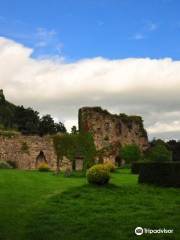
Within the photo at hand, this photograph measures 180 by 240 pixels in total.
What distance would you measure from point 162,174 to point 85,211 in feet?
28.1

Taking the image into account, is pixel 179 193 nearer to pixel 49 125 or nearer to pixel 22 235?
pixel 22 235

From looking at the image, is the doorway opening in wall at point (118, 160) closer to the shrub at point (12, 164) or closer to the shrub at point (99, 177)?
the shrub at point (12, 164)

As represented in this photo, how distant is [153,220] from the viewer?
50.6 feet

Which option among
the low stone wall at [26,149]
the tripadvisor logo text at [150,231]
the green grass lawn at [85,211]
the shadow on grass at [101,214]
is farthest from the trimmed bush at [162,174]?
the low stone wall at [26,149]

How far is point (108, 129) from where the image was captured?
58000 millimetres

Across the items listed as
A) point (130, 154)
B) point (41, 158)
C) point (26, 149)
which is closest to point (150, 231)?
point (26, 149)

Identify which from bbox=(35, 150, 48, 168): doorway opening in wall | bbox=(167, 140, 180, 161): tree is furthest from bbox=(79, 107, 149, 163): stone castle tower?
bbox=(167, 140, 180, 161): tree

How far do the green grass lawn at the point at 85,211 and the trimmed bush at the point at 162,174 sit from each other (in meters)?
1.11

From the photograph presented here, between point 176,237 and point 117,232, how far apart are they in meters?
1.63

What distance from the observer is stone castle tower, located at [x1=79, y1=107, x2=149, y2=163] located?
56.3 m

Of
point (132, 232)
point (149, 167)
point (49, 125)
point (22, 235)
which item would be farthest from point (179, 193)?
point (49, 125)

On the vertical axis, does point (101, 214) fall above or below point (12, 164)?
below

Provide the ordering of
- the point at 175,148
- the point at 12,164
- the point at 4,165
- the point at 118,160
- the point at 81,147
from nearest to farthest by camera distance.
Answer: the point at 81,147 → the point at 4,165 → the point at 12,164 → the point at 118,160 → the point at 175,148

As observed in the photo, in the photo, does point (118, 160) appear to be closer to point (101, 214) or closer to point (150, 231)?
point (101, 214)
